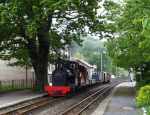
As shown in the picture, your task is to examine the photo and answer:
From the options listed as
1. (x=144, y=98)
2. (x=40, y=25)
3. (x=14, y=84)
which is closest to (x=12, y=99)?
(x=40, y=25)

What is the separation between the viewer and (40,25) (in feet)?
129

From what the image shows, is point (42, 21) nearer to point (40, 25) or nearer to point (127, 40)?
point (40, 25)

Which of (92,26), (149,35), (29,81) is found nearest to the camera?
(149,35)

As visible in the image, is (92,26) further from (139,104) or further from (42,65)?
(139,104)

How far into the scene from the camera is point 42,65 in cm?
4494

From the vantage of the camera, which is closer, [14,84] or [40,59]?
[40,59]

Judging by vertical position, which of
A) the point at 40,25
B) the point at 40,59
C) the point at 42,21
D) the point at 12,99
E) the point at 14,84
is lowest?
→ the point at 12,99

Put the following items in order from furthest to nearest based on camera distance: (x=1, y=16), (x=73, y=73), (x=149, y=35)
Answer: (x=73, y=73) → (x=1, y=16) → (x=149, y=35)

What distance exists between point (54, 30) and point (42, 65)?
11.8ft

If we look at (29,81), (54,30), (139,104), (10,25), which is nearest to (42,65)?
(54,30)

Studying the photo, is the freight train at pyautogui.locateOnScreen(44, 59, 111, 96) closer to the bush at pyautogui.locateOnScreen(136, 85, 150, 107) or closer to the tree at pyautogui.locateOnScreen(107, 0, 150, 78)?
the tree at pyautogui.locateOnScreen(107, 0, 150, 78)

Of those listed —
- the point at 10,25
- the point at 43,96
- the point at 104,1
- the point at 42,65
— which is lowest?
the point at 43,96

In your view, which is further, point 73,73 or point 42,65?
point 42,65

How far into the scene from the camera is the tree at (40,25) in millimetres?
38219
